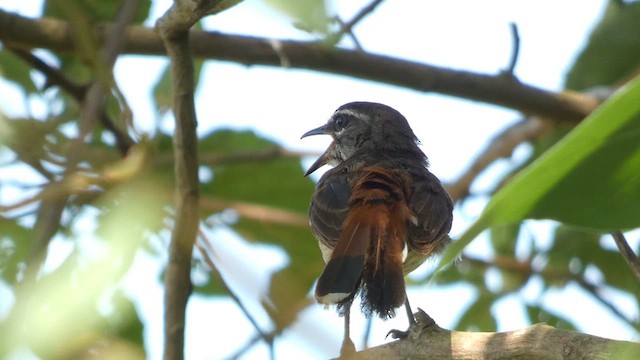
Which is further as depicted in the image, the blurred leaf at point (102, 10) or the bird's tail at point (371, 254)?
→ the blurred leaf at point (102, 10)

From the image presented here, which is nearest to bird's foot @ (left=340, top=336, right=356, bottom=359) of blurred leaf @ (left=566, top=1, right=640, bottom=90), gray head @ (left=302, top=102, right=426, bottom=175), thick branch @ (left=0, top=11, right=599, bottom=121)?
thick branch @ (left=0, top=11, right=599, bottom=121)

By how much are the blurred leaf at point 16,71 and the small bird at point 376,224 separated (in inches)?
63.8

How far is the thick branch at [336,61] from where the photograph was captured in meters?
5.27

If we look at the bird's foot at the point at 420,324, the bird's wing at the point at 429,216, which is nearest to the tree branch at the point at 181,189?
the bird's foot at the point at 420,324

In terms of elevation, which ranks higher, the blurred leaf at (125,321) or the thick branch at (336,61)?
the thick branch at (336,61)

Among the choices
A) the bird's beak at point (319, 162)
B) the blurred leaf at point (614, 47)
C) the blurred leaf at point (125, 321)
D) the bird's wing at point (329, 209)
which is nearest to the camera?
the blurred leaf at point (125, 321)

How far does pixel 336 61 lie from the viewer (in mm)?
6020

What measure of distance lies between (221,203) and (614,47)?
2819 mm

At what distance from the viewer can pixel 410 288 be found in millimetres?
6402

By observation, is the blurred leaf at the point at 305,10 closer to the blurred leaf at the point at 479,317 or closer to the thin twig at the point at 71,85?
the thin twig at the point at 71,85

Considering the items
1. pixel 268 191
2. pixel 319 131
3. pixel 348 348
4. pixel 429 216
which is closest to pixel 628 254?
pixel 348 348

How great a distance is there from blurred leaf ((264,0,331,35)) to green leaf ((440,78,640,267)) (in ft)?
1.74

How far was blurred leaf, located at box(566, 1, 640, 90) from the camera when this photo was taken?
6.03 m

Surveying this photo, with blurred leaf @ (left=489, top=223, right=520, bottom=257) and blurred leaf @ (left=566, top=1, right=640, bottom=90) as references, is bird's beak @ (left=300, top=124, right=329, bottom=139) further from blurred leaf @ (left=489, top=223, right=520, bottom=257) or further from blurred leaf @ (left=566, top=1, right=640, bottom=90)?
blurred leaf @ (left=566, top=1, right=640, bottom=90)
